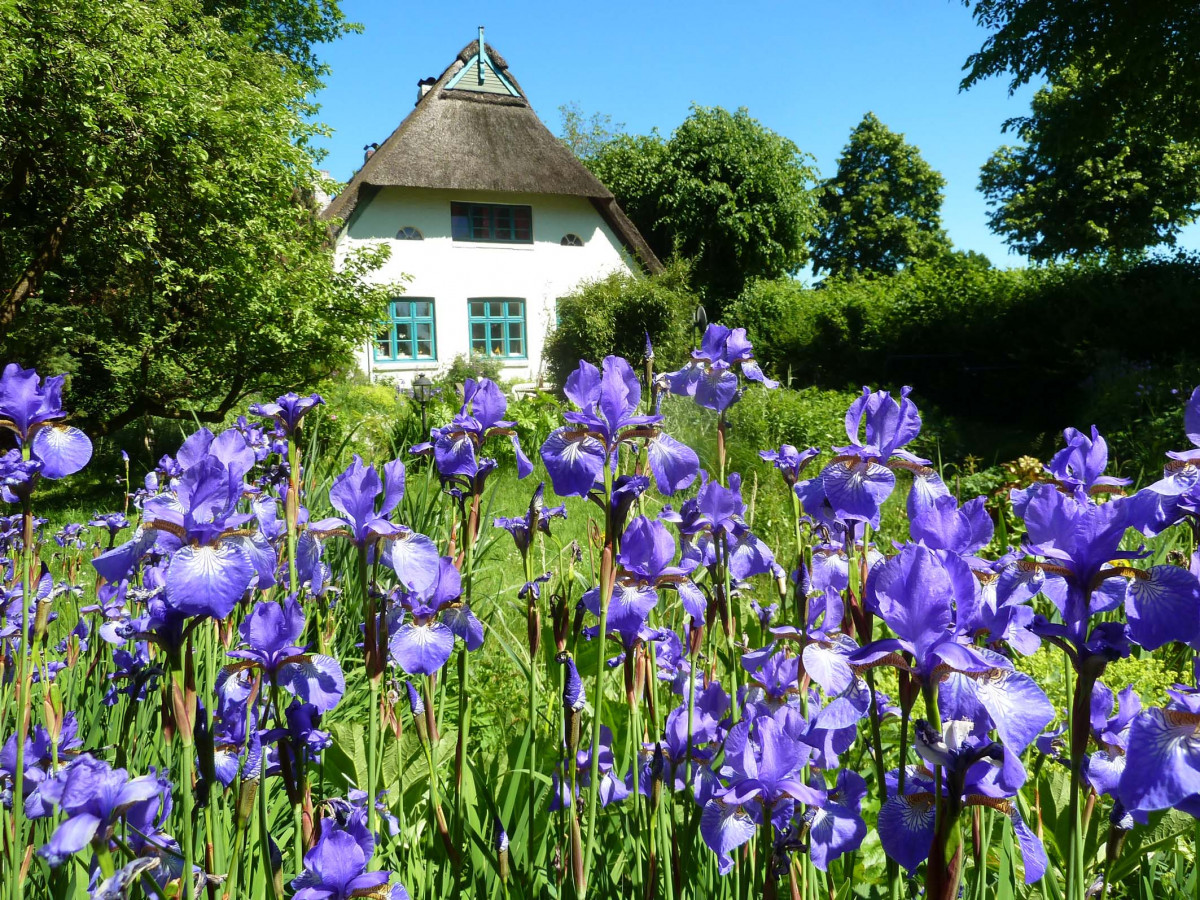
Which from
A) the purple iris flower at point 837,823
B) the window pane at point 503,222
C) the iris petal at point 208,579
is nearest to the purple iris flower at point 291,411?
the iris petal at point 208,579

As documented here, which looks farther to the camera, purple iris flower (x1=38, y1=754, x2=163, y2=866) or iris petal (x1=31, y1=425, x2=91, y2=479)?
iris petal (x1=31, y1=425, x2=91, y2=479)

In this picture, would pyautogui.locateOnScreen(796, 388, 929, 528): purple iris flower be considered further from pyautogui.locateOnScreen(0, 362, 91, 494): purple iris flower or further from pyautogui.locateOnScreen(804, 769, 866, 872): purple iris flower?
pyautogui.locateOnScreen(0, 362, 91, 494): purple iris flower

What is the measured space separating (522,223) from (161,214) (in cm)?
1188

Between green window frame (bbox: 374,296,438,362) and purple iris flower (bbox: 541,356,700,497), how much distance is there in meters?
18.4

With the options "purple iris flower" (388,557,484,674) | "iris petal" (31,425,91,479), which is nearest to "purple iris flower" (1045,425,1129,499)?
"purple iris flower" (388,557,484,674)

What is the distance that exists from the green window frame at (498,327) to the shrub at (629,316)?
3.74ft

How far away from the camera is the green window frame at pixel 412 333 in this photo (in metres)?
19.0

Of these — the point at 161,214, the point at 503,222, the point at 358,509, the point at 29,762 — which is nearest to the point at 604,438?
the point at 358,509

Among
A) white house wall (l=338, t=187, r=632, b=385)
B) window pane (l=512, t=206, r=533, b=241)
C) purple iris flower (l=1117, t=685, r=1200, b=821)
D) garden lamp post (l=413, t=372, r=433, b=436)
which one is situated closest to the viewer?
purple iris flower (l=1117, t=685, r=1200, b=821)

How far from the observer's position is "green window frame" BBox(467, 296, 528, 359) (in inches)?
790

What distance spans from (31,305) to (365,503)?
38.2 ft

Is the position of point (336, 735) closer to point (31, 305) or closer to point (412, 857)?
point (412, 857)

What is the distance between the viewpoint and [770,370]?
1531cm

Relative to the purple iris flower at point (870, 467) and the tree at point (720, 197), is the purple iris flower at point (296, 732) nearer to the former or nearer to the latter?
the purple iris flower at point (870, 467)
